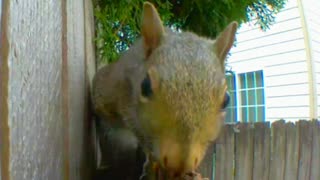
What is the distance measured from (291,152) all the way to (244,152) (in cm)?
19

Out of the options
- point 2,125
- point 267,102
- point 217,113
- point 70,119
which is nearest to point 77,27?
point 70,119

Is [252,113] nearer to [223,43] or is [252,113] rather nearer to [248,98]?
[248,98]

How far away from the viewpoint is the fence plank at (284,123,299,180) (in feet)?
5.84

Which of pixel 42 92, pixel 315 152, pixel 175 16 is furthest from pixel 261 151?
pixel 42 92

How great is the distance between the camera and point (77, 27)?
1.11m

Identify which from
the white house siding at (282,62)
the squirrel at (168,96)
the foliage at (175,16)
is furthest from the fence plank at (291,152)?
the white house siding at (282,62)

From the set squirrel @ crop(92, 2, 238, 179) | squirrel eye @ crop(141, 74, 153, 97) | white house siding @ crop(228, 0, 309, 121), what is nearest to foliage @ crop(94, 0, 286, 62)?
squirrel @ crop(92, 2, 238, 179)

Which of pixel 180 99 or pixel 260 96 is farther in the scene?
pixel 260 96

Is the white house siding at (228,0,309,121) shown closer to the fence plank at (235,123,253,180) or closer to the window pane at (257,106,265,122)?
the window pane at (257,106,265,122)

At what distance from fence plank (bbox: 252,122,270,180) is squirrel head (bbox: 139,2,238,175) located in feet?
2.33

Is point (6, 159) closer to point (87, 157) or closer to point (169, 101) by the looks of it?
point (169, 101)

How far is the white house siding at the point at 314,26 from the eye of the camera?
4.75 m

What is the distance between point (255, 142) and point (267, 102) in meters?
3.47

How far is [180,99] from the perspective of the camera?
2.82 feet
